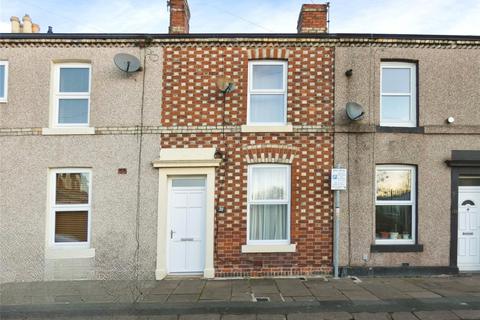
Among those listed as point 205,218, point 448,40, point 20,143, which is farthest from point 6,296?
point 448,40

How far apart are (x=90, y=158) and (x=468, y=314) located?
8.22 metres

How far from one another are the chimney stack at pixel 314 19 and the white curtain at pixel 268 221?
4457 mm

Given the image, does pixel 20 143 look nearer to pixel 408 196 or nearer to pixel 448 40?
pixel 408 196

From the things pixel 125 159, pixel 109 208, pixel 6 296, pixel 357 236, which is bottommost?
pixel 6 296

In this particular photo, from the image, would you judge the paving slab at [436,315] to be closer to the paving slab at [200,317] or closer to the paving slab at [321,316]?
the paving slab at [321,316]

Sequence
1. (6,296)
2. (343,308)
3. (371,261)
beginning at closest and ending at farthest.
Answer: (343,308)
(6,296)
(371,261)

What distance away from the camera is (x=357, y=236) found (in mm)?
7945

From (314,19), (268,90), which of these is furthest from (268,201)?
(314,19)

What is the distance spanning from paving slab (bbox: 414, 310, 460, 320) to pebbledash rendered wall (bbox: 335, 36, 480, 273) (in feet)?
7.01

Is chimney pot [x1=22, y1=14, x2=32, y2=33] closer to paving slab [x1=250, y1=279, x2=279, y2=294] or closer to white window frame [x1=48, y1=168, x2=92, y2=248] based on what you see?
white window frame [x1=48, y1=168, x2=92, y2=248]

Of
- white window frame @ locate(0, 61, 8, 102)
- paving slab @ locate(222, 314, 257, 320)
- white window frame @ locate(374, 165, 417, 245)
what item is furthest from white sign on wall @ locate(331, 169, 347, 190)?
white window frame @ locate(0, 61, 8, 102)

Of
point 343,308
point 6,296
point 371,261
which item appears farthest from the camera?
point 371,261

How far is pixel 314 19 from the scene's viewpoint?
845cm

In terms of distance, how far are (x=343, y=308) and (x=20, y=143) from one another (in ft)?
26.2
